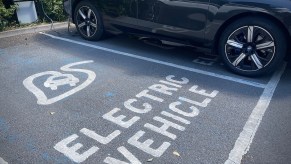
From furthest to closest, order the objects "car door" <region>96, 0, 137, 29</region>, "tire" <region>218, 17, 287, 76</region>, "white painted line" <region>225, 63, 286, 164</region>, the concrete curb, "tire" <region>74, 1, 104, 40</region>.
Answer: the concrete curb < "tire" <region>74, 1, 104, 40</region> < "car door" <region>96, 0, 137, 29</region> < "tire" <region>218, 17, 287, 76</region> < "white painted line" <region>225, 63, 286, 164</region>

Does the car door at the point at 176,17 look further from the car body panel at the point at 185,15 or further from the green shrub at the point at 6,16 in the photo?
the green shrub at the point at 6,16

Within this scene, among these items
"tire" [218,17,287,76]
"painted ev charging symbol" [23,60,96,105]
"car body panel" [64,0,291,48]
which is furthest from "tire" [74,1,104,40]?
"tire" [218,17,287,76]

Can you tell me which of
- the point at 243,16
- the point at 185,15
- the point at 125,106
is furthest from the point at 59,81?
the point at 243,16

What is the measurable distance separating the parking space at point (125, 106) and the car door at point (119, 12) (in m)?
0.54

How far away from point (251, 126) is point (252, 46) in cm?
145

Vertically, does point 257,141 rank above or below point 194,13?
below

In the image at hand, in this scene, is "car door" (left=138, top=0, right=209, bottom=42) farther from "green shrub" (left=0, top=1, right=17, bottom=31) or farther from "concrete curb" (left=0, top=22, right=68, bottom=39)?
"green shrub" (left=0, top=1, right=17, bottom=31)

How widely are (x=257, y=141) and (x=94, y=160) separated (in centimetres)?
162

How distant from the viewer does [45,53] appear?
527 centimetres

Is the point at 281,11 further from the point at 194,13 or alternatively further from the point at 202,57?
the point at 202,57

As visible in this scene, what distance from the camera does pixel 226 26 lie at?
4.24 metres

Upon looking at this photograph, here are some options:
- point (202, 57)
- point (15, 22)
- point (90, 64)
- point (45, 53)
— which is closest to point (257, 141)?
point (202, 57)

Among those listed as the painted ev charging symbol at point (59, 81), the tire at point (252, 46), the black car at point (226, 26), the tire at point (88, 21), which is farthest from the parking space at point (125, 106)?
the tire at point (88, 21)

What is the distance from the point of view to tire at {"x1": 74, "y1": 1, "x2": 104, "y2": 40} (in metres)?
5.53
